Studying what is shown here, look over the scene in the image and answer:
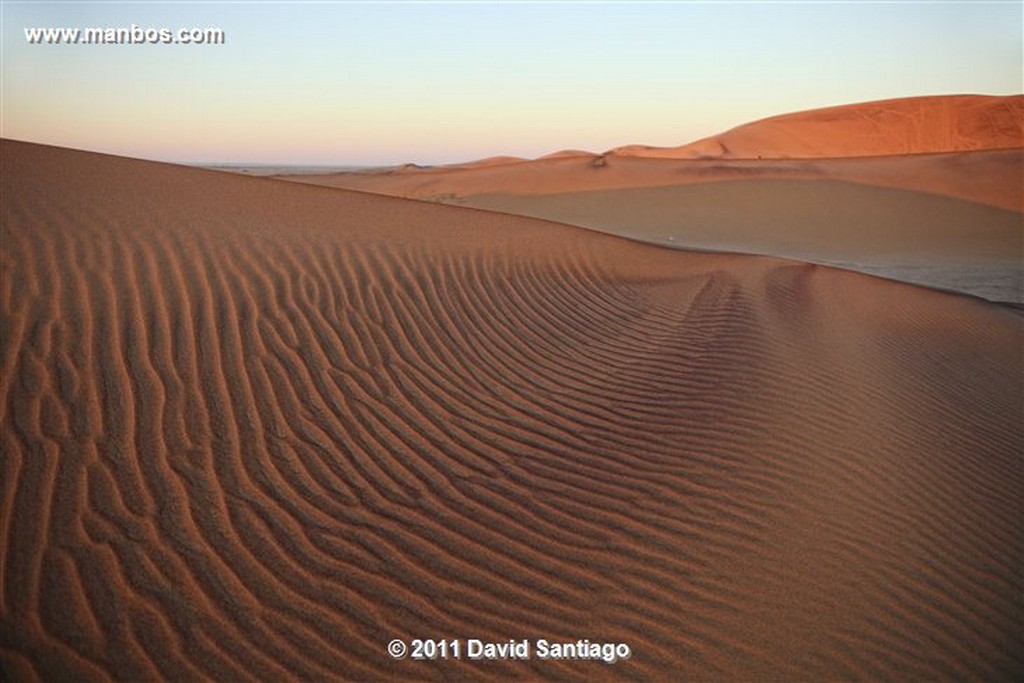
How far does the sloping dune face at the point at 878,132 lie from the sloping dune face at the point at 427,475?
58216 mm

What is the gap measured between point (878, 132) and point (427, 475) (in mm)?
72469

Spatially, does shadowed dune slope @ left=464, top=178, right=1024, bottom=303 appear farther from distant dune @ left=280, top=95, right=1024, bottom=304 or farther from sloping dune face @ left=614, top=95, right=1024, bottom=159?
sloping dune face @ left=614, top=95, right=1024, bottom=159

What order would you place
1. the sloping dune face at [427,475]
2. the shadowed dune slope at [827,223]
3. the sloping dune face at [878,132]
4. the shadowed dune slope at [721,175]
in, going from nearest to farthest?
the sloping dune face at [427,475], the shadowed dune slope at [827,223], the shadowed dune slope at [721,175], the sloping dune face at [878,132]

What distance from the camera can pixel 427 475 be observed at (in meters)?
4.28

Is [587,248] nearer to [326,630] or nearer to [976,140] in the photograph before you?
[326,630]

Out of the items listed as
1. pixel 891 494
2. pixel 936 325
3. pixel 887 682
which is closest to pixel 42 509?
pixel 887 682

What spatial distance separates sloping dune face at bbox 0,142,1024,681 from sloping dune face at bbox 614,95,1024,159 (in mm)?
58216

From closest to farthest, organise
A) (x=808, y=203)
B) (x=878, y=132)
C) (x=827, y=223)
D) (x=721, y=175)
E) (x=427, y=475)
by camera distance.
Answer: (x=427, y=475)
(x=827, y=223)
(x=808, y=203)
(x=721, y=175)
(x=878, y=132)

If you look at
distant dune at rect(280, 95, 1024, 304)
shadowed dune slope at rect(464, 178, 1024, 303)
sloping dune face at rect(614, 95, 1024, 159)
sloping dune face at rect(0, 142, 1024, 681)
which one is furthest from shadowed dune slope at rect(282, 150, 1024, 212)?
sloping dune face at rect(0, 142, 1024, 681)

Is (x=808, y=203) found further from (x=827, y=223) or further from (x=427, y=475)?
(x=427, y=475)

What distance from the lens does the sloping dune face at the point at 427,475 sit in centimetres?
312

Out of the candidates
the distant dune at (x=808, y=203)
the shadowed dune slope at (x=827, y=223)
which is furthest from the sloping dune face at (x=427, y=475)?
the distant dune at (x=808, y=203)

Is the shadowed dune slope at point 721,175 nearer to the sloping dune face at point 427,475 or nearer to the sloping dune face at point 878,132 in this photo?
the sloping dune face at point 878,132

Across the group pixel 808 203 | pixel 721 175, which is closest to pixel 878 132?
pixel 721 175
